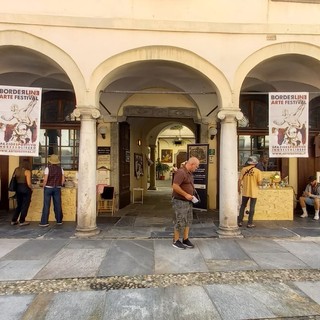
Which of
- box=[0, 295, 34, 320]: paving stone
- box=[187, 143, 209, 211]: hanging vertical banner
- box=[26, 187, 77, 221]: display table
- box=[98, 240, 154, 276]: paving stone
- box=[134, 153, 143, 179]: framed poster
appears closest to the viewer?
box=[0, 295, 34, 320]: paving stone

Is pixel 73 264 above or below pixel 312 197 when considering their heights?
below

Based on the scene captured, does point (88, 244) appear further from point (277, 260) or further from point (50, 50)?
point (50, 50)

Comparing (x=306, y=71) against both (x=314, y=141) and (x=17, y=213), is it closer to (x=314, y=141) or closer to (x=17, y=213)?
(x=314, y=141)

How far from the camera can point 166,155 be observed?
26.9 m

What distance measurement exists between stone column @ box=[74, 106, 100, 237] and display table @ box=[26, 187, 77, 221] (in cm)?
159

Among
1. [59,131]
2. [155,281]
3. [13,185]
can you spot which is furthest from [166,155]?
[155,281]

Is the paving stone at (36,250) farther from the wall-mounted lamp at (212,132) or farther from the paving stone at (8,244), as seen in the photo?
the wall-mounted lamp at (212,132)

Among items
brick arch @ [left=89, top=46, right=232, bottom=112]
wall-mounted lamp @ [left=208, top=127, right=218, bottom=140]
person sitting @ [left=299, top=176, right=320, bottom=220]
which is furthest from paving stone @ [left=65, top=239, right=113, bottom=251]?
person sitting @ [left=299, top=176, right=320, bottom=220]

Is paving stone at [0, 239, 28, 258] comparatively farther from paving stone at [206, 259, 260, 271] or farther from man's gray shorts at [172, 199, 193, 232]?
paving stone at [206, 259, 260, 271]

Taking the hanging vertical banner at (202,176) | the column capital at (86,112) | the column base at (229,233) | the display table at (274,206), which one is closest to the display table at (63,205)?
the column capital at (86,112)

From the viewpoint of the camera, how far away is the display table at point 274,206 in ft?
26.3

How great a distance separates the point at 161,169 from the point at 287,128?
18040mm

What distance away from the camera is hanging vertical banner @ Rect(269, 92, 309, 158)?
6.52 m

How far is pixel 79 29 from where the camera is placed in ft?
20.5
